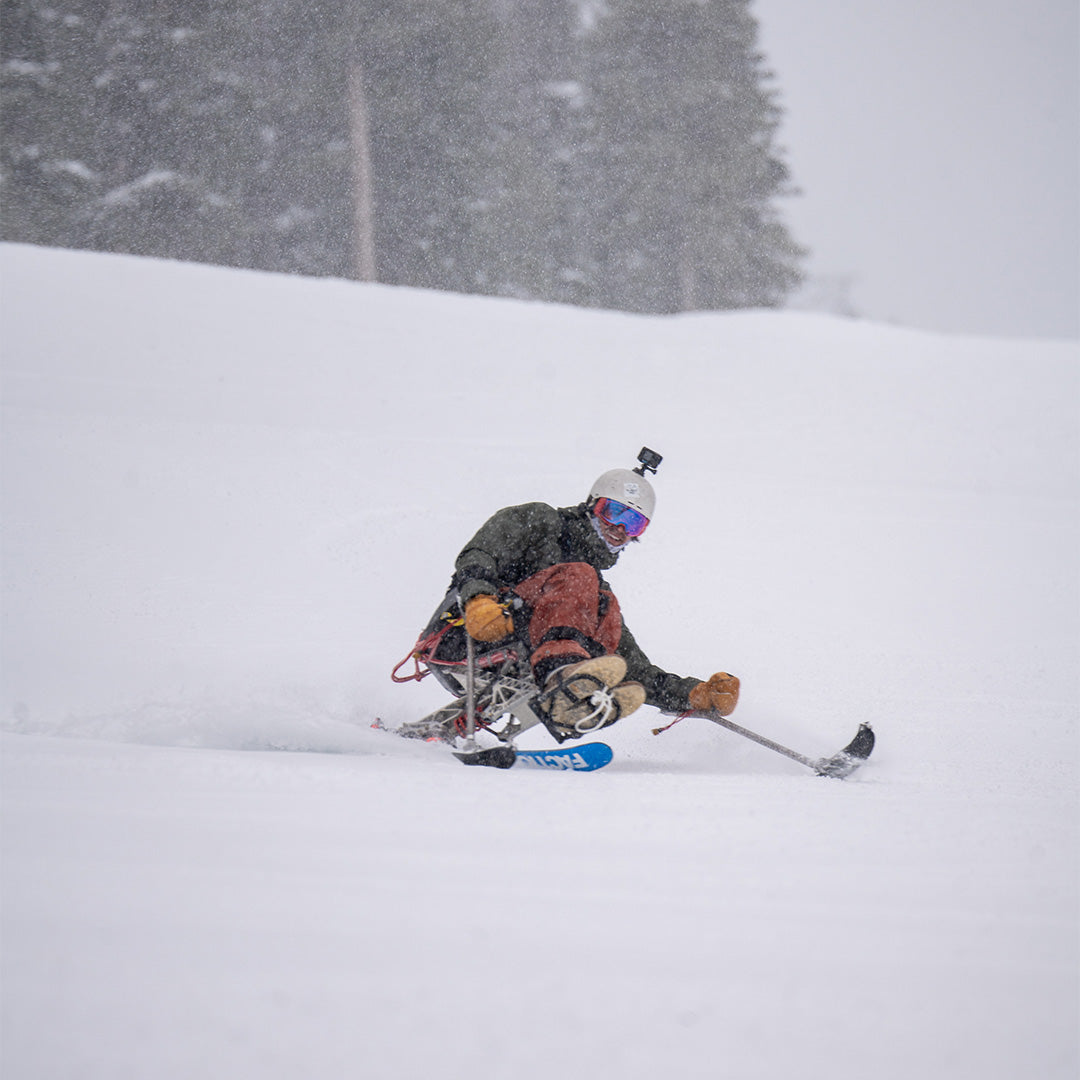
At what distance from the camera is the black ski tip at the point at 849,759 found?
3926 millimetres

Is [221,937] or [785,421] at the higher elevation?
[785,421]

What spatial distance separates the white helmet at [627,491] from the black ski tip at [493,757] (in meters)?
1.21

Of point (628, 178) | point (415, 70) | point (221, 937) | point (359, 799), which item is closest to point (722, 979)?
point (221, 937)

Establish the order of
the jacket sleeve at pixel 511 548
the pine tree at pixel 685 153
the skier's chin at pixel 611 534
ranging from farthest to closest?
the pine tree at pixel 685 153 < the skier's chin at pixel 611 534 < the jacket sleeve at pixel 511 548

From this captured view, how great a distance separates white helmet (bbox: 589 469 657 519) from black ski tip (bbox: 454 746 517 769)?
121 cm

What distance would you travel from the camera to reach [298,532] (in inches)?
281

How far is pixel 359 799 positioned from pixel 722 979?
3.77 feet

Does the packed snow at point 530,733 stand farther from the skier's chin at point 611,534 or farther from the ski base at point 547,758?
the skier's chin at point 611,534

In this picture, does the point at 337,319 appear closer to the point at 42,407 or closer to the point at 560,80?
the point at 42,407

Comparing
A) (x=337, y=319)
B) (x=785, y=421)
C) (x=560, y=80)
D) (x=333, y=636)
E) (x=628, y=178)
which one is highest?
(x=560, y=80)

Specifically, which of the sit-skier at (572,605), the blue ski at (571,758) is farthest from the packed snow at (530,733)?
the sit-skier at (572,605)

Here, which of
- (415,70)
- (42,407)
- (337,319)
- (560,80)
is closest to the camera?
(42,407)

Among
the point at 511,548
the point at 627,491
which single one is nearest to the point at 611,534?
the point at 627,491

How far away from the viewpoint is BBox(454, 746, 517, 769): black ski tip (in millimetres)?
3643
